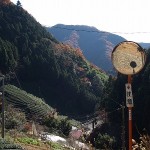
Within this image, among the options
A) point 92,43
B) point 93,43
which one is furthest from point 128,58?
point 92,43

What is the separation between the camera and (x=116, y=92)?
1628 inches

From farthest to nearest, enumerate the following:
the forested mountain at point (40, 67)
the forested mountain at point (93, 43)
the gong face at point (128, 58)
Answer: the forested mountain at point (93, 43) → the forested mountain at point (40, 67) → the gong face at point (128, 58)

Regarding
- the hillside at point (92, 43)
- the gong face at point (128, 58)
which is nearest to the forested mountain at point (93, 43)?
the hillside at point (92, 43)

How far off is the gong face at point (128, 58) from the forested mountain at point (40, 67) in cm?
5917

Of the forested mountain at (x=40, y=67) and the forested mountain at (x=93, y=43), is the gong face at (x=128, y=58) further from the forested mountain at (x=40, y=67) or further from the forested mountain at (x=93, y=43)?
the forested mountain at (x=93, y=43)

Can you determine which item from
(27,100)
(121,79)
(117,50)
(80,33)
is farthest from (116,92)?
(80,33)

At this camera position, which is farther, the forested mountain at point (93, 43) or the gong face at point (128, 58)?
the forested mountain at point (93, 43)

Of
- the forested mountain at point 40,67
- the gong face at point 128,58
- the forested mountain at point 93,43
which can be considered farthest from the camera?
the forested mountain at point 93,43

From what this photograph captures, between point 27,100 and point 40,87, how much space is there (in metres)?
15.9

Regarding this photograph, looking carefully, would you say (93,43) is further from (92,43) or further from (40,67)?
(40,67)

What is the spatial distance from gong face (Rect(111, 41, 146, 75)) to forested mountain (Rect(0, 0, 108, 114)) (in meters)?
59.2

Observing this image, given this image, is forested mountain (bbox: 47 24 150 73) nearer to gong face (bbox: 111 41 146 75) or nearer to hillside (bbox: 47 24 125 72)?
hillside (bbox: 47 24 125 72)

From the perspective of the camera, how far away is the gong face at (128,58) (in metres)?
5.28

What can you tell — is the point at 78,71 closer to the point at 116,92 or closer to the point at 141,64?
the point at 116,92
